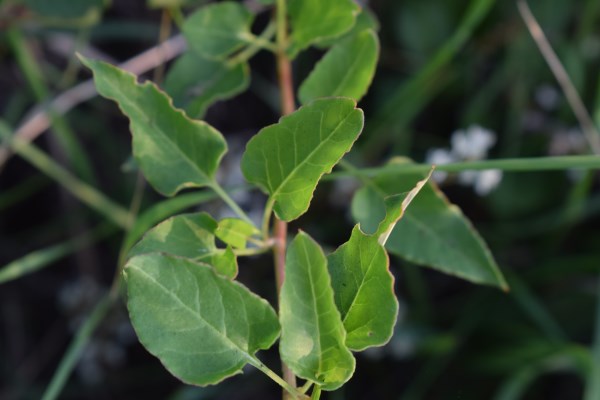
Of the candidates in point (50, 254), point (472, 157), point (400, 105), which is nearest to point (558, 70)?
point (472, 157)

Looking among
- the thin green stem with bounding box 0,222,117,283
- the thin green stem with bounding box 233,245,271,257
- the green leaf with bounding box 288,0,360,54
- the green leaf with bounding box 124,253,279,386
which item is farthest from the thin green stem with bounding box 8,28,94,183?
the green leaf with bounding box 124,253,279,386

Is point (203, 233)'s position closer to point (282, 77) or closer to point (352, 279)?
point (352, 279)

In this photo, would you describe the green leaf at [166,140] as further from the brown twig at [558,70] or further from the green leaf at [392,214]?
the brown twig at [558,70]

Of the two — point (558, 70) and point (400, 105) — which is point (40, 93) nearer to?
point (400, 105)

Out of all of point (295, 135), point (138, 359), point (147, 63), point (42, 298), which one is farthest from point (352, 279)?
point (42, 298)

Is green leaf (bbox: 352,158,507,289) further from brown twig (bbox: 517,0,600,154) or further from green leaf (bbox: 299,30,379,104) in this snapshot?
brown twig (bbox: 517,0,600,154)

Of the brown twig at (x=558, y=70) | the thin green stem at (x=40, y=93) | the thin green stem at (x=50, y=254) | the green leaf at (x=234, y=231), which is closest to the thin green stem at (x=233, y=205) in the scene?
the green leaf at (x=234, y=231)
